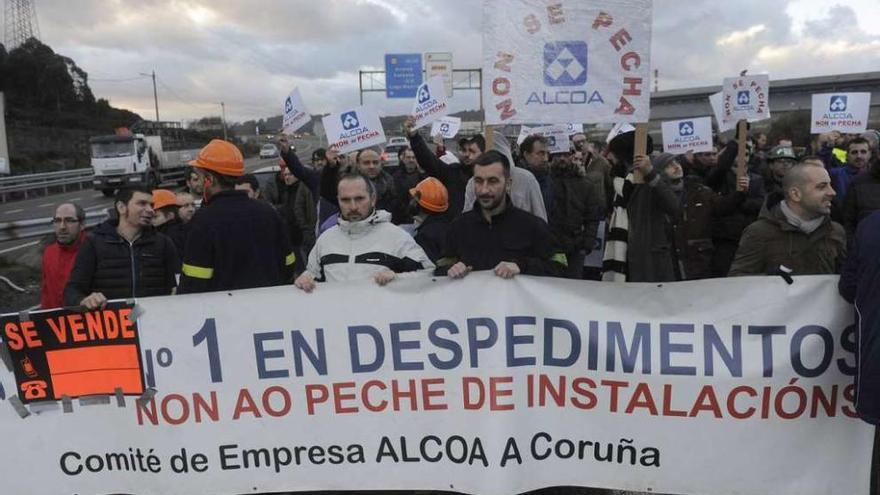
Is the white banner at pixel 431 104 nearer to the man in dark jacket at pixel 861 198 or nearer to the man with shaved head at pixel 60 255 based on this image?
the man with shaved head at pixel 60 255

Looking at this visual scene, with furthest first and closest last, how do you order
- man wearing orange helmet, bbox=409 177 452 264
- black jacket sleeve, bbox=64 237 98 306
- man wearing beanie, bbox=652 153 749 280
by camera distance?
man wearing beanie, bbox=652 153 749 280 < man wearing orange helmet, bbox=409 177 452 264 < black jacket sleeve, bbox=64 237 98 306

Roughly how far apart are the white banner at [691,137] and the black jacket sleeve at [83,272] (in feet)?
17.4

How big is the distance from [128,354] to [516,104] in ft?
8.99

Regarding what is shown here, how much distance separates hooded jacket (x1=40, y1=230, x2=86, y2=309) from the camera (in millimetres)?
4672

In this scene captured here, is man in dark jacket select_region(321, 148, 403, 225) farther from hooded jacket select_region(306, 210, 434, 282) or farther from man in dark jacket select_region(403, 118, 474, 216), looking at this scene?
hooded jacket select_region(306, 210, 434, 282)

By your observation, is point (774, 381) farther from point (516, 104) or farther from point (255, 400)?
point (255, 400)

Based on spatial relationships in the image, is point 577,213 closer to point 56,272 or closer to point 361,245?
point 361,245

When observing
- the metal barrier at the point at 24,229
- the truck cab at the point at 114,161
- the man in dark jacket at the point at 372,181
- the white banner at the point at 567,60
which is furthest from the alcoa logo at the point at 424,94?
the truck cab at the point at 114,161

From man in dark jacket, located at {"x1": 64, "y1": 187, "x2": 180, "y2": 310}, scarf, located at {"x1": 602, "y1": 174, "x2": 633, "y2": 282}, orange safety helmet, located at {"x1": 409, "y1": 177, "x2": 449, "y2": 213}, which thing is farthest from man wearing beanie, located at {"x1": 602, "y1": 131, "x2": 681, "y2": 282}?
man in dark jacket, located at {"x1": 64, "y1": 187, "x2": 180, "y2": 310}

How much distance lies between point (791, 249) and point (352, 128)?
164 inches

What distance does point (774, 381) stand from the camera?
3.20 meters

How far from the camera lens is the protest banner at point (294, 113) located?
21.3 ft

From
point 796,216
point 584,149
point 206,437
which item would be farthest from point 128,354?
point 584,149

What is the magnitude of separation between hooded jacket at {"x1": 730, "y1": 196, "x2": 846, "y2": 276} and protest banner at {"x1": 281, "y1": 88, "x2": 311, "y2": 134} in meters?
4.31
